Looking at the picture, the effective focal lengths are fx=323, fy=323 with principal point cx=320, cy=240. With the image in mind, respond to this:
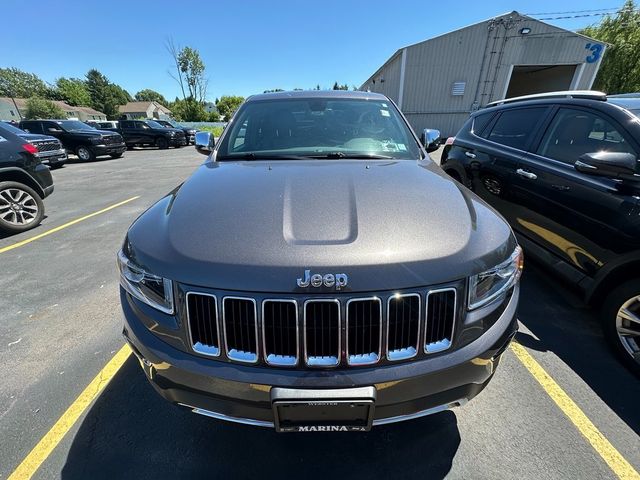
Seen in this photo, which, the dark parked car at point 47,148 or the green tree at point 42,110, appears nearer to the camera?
the dark parked car at point 47,148

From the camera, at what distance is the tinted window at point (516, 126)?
3.51 metres

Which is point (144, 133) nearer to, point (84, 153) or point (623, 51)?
point (84, 153)

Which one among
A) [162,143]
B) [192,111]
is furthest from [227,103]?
[162,143]

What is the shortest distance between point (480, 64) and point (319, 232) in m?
21.3

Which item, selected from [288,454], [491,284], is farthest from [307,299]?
[288,454]

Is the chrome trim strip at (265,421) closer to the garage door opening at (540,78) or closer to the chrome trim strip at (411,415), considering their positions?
the chrome trim strip at (411,415)

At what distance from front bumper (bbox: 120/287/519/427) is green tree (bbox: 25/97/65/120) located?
7837cm

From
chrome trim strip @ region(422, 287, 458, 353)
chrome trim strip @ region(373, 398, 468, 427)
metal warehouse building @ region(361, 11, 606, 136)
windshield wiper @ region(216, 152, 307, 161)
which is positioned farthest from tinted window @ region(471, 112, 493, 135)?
Answer: metal warehouse building @ region(361, 11, 606, 136)

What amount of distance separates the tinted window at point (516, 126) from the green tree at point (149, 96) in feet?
456

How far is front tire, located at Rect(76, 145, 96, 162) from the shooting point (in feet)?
48.7

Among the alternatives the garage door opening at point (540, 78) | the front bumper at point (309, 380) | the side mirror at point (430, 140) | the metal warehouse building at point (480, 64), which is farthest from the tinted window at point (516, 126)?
the garage door opening at point (540, 78)

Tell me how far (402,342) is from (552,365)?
1.84 metres

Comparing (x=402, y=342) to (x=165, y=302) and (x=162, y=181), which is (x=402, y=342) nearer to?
(x=165, y=302)

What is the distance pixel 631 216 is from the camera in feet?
7.44
